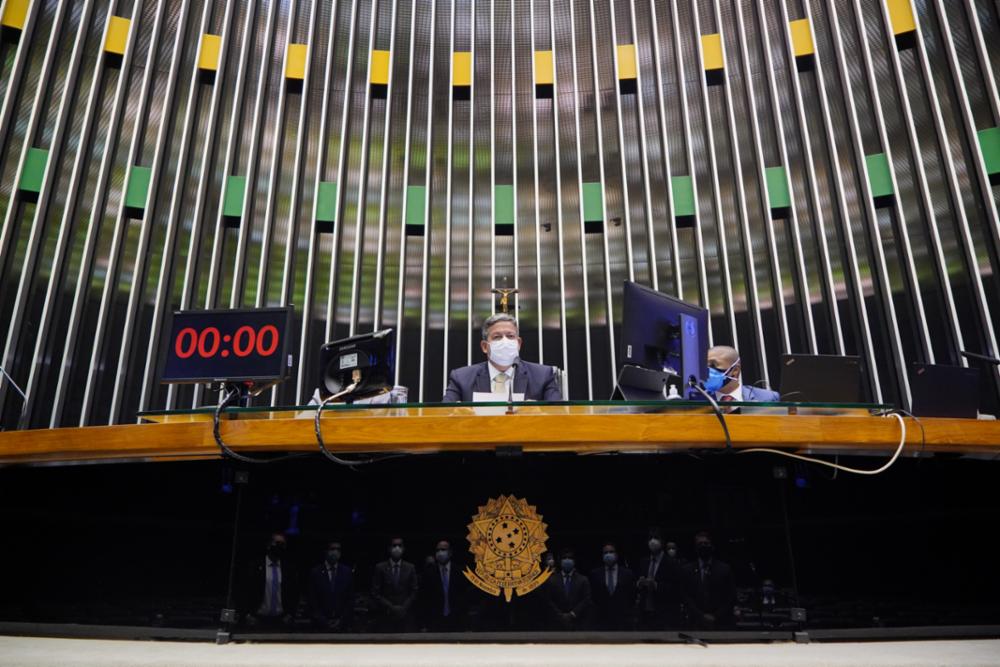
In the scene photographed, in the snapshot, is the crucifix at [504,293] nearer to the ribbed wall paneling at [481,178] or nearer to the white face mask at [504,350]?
the ribbed wall paneling at [481,178]

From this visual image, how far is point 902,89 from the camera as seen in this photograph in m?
6.67

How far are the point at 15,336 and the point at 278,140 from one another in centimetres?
306

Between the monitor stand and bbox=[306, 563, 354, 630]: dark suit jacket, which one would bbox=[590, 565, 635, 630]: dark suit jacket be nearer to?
bbox=[306, 563, 354, 630]: dark suit jacket

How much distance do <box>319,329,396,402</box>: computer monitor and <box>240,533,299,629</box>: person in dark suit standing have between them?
566 mm

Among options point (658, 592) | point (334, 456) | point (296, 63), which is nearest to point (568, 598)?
point (658, 592)

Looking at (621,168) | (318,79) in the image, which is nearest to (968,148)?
(621,168)

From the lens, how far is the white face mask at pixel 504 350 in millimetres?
3135

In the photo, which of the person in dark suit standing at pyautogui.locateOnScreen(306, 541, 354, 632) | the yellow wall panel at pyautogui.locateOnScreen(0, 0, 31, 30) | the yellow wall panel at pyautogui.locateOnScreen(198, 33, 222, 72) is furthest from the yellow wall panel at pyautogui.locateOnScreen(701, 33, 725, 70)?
→ the yellow wall panel at pyautogui.locateOnScreen(0, 0, 31, 30)

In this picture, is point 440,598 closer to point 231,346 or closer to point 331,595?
point 331,595

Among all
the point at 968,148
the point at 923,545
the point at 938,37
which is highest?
the point at 938,37

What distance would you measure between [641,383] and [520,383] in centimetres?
75

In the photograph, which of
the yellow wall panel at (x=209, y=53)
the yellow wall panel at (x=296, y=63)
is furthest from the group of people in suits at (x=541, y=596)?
the yellow wall panel at (x=209, y=53)

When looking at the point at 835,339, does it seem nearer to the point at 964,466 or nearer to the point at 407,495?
the point at 964,466

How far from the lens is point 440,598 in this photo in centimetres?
201
